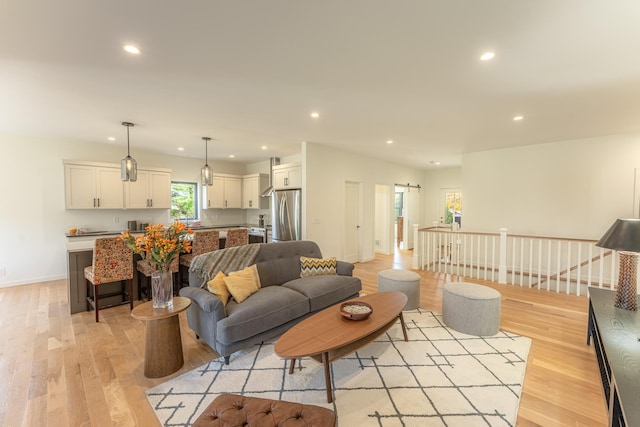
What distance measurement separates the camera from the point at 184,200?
706 cm

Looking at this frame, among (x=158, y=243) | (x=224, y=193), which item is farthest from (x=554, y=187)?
(x=224, y=193)

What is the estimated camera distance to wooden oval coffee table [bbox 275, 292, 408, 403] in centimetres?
196

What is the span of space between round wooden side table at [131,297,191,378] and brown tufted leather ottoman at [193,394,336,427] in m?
1.11

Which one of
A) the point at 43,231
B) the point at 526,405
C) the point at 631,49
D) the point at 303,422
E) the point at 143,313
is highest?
the point at 631,49

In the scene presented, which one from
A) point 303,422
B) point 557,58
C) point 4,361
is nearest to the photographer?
point 303,422

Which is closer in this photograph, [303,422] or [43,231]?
[303,422]

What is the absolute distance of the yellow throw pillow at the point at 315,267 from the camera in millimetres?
3771

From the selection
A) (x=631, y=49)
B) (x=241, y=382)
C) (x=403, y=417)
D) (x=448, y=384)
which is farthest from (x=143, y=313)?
(x=631, y=49)

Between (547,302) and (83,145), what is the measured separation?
334 inches

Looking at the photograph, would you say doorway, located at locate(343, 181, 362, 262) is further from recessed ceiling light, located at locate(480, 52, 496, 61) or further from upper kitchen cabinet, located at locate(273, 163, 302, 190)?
recessed ceiling light, located at locate(480, 52, 496, 61)

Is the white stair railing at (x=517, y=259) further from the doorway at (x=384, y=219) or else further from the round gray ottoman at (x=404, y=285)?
the round gray ottoman at (x=404, y=285)

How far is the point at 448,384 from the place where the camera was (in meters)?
2.20

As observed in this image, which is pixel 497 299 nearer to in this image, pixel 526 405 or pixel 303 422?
pixel 526 405

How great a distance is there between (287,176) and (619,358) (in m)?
5.19
